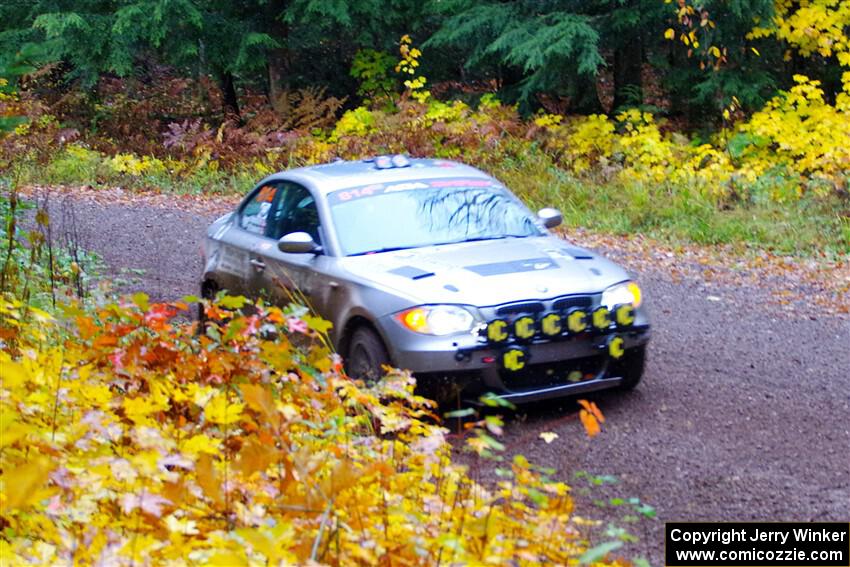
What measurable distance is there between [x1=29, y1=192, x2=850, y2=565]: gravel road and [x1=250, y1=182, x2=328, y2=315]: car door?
1850 millimetres

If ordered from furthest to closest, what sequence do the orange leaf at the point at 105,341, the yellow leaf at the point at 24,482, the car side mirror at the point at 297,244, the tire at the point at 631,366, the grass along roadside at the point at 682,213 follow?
the grass along roadside at the point at 682,213 → the car side mirror at the point at 297,244 → the tire at the point at 631,366 → the orange leaf at the point at 105,341 → the yellow leaf at the point at 24,482

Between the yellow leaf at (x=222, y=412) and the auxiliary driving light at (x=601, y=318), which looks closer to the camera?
the yellow leaf at (x=222, y=412)

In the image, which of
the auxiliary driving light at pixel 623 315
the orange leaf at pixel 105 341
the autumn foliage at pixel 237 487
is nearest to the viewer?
the autumn foliage at pixel 237 487

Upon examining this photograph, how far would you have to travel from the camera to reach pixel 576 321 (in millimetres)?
6738

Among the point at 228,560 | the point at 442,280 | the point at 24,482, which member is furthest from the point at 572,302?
the point at 24,482

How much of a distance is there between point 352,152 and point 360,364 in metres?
13.4

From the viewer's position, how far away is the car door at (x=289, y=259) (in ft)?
25.3

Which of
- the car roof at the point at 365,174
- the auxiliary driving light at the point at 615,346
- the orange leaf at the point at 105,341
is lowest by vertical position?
the auxiliary driving light at the point at 615,346

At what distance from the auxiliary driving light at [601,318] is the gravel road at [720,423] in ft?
2.02

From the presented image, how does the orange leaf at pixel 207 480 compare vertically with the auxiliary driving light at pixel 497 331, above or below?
above

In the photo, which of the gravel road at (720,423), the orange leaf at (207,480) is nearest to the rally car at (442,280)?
the gravel road at (720,423)

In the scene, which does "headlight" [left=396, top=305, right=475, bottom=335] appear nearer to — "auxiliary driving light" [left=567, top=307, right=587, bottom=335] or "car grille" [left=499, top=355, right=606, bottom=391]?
"car grille" [left=499, top=355, right=606, bottom=391]

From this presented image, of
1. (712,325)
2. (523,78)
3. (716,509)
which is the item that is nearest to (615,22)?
(523,78)

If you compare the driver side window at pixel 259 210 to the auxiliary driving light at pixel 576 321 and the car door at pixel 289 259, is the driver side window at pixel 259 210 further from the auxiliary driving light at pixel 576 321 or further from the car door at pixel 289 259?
the auxiliary driving light at pixel 576 321
